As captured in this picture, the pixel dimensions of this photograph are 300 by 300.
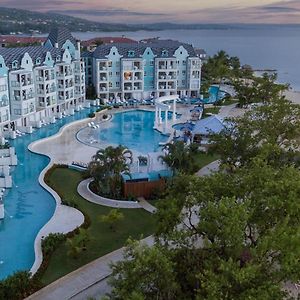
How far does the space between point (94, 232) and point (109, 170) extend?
5.83 meters

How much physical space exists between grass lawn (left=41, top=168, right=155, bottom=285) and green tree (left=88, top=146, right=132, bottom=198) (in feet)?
5.85

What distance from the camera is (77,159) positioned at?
38500 mm

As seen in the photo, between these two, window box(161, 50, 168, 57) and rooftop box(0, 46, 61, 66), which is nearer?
rooftop box(0, 46, 61, 66)

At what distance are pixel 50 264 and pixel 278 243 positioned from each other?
12.5 metres

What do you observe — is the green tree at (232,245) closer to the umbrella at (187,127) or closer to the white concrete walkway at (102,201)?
the white concrete walkway at (102,201)

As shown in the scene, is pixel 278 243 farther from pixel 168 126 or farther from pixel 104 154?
pixel 168 126

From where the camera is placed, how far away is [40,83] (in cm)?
5269

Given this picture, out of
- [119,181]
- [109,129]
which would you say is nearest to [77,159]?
[119,181]

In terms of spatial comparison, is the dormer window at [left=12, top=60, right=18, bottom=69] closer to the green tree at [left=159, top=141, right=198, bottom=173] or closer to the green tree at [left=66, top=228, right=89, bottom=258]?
the green tree at [left=159, top=141, right=198, bottom=173]

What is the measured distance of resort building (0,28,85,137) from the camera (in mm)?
47681

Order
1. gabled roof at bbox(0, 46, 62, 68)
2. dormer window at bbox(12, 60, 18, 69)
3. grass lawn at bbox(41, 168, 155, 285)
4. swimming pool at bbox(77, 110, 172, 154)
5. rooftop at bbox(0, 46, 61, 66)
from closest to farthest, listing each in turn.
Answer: grass lawn at bbox(41, 168, 155, 285) < swimming pool at bbox(77, 110, 172, 154) < dormer window at bbox(12, 60, 18, 69) < gabled roof at bbox(0, 46, 62, 68) < rooftop at bbox(0, 46, 61, 66)

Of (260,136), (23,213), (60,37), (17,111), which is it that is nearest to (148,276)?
(23,213)

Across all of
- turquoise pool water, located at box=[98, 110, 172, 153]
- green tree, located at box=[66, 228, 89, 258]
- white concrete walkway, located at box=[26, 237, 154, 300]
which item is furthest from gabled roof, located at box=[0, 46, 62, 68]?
white concrete walkway, located at box=[26, 237, 154, 300]

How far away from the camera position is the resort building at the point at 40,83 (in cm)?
4768
